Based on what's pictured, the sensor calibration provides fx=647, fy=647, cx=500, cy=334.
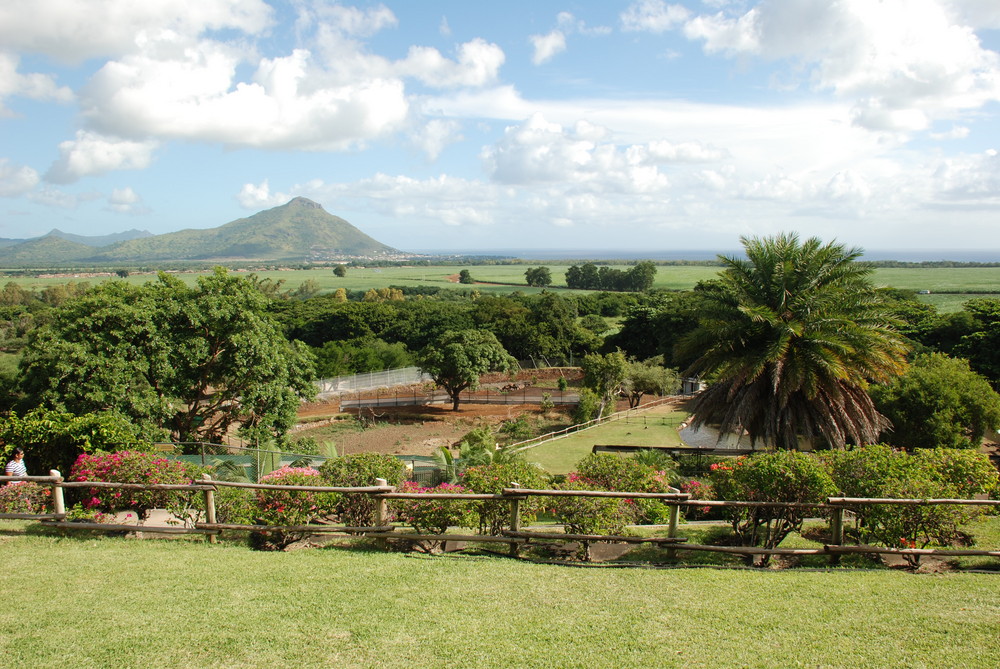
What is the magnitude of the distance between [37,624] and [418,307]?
5351cm

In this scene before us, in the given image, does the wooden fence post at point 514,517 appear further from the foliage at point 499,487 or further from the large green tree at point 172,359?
the large green tree at point 172,359

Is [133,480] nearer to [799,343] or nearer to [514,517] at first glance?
[514,517]

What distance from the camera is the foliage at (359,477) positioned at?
7152 mm

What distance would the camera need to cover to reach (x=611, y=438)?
72.7 ft

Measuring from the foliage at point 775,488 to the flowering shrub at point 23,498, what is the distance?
25.5ft

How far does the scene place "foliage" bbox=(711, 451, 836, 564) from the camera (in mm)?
6508

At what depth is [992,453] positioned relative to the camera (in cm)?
1567

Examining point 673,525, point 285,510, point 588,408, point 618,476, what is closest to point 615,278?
point 588,408

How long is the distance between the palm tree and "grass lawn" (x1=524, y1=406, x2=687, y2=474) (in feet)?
21.8

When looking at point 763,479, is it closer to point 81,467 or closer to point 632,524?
point 632,524

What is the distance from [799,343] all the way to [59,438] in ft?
39.9

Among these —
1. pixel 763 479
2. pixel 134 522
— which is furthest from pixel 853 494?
pixel 134 522

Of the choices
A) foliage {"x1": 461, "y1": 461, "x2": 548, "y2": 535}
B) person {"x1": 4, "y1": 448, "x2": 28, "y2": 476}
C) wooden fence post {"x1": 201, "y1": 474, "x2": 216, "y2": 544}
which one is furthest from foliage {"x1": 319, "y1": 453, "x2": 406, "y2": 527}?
person {"x1": 4, "y1": 448, "x2": 28, "y2": 476}

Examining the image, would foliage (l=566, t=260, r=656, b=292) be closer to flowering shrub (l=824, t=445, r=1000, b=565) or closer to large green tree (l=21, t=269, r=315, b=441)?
large green tree (l=21, t=269, r=315, b=441)
